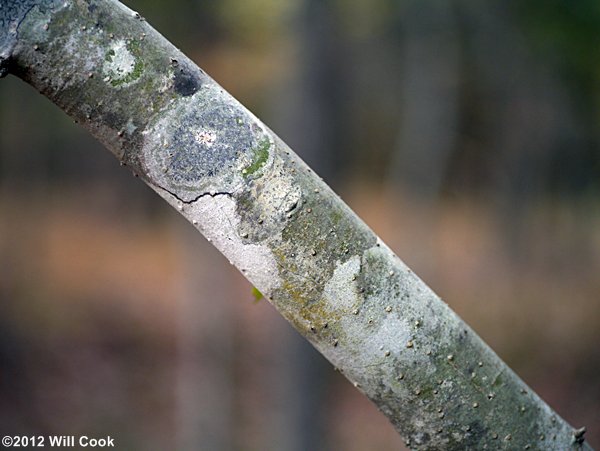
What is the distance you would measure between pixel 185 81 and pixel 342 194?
12.6m

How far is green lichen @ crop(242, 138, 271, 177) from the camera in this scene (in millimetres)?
1104

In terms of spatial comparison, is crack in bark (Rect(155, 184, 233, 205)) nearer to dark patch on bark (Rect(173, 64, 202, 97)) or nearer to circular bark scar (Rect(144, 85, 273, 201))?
circular bark scar (Rect(144, 85, 273, 201))

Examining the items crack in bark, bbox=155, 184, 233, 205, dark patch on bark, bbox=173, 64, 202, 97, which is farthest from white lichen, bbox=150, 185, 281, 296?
dark patch on bark, bbox=173, 64, 202, 97

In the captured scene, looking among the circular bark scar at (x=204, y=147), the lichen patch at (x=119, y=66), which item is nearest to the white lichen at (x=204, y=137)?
the circular bark scar at (x=204, y=147)

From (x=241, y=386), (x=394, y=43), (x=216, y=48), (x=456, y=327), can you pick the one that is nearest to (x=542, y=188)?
(x=394, y=43)

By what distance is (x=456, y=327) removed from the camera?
1.19 meters

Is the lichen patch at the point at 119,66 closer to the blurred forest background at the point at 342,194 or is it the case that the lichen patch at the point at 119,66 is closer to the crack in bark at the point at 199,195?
the crack in bark at the point at 199,195

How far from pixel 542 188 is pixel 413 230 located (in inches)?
174

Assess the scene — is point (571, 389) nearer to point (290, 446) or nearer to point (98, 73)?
point (290, 446)

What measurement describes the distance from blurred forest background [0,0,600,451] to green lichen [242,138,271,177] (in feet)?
14.5

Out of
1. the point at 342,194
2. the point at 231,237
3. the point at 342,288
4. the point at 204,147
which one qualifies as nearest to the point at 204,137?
the point at 204,147

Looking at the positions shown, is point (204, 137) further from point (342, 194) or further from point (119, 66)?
point (342, 194)

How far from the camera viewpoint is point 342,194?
44.8ft

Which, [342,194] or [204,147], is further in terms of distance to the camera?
[342,194]
